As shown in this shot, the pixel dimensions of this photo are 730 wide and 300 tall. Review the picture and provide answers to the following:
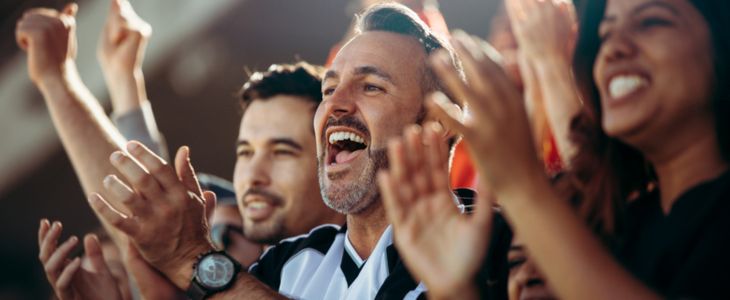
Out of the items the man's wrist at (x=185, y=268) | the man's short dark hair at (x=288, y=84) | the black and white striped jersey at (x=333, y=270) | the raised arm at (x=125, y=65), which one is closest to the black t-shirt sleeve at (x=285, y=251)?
the black and white striped jersey at (x=333, y=270)

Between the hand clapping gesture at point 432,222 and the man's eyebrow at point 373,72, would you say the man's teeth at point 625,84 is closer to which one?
the hand clapping gesture at point 432,222

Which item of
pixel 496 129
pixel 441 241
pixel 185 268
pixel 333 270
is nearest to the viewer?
pixel 496 129

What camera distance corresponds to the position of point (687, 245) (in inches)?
53.4

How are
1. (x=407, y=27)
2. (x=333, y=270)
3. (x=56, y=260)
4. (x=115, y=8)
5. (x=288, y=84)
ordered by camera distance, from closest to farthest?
(x=333, y=270) < (x=56, y=260) < (x=407, y=27) < (x=115, y=8) < (x=288, y=84)

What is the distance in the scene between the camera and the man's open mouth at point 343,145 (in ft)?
7.06

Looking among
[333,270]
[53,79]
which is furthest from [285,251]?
[53,79]

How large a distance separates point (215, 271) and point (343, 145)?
1.45ft

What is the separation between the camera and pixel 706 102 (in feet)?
4.69

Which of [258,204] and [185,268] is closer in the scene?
[185,268]

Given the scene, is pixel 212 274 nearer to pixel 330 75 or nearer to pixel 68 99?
pixel 330 75

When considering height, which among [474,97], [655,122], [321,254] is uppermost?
[474,97]

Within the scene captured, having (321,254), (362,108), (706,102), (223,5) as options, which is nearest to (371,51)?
(362,108)

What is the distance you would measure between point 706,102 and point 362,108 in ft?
2.91

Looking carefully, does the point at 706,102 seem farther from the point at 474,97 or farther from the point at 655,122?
the point at 474,97
